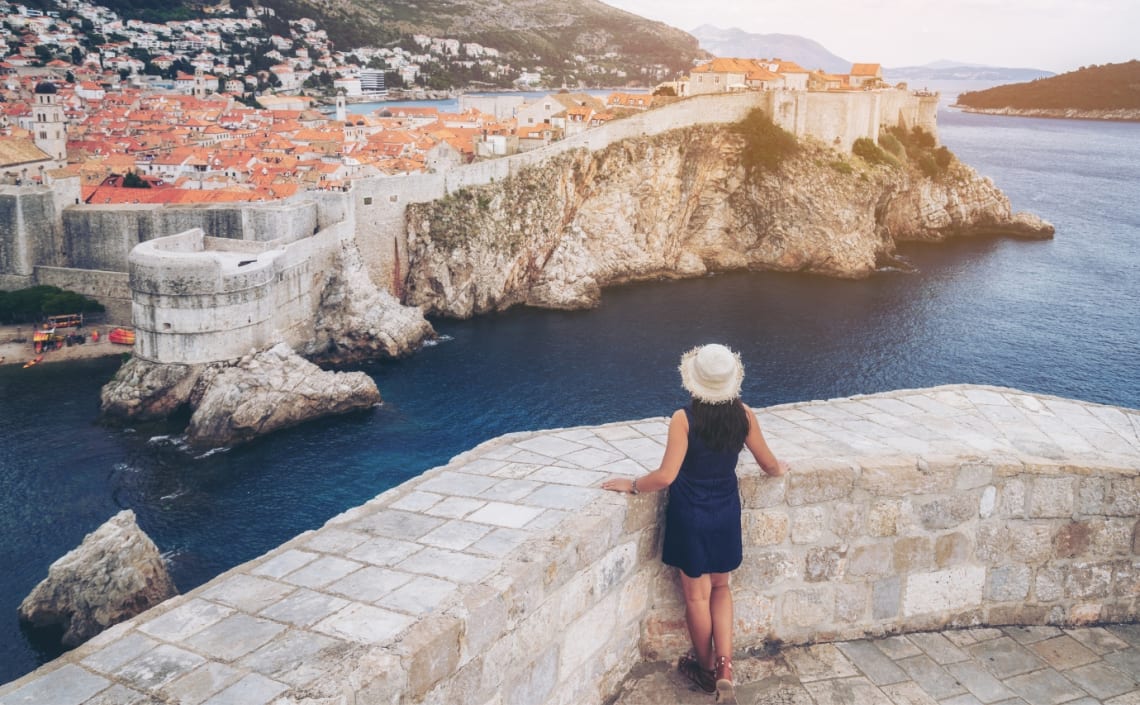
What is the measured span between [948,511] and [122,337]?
28.0 metres

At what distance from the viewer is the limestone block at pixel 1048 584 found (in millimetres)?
3881

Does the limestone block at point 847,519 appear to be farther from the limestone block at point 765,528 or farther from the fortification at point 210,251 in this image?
the fortification at point 210,251

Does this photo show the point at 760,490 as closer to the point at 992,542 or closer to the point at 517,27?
the point at 992,542

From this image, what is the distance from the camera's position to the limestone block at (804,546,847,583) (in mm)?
3617

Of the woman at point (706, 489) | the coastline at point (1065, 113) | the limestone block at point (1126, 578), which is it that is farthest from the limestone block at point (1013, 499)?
the coastline at point (1065, 113)

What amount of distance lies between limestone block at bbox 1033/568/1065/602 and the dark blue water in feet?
45.3

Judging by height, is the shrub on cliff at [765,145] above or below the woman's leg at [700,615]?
above

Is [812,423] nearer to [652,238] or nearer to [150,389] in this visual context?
[150,389]

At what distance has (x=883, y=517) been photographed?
3.65 metres

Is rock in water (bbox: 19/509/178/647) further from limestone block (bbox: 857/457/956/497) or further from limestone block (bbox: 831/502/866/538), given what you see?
limestone block (bbox: 857/457/956/497)

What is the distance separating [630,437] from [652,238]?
3651 cm

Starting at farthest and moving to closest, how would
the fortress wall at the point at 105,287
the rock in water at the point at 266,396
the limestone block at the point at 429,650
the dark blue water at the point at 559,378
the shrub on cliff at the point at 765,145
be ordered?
the shrub on cliff at the point at 765,145, the fortress wall at the point at 105,287, the rock in water at the point at 266,396, the dark blue water at the point at 559,378, the limestone block at the point at 429,650

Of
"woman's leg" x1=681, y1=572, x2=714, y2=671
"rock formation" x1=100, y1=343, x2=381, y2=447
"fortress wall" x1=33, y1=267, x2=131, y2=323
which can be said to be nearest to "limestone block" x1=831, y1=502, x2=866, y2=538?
"woman's leg" x1=681, y1=572, x2=714, y2=671

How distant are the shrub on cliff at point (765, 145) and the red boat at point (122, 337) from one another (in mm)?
28186
